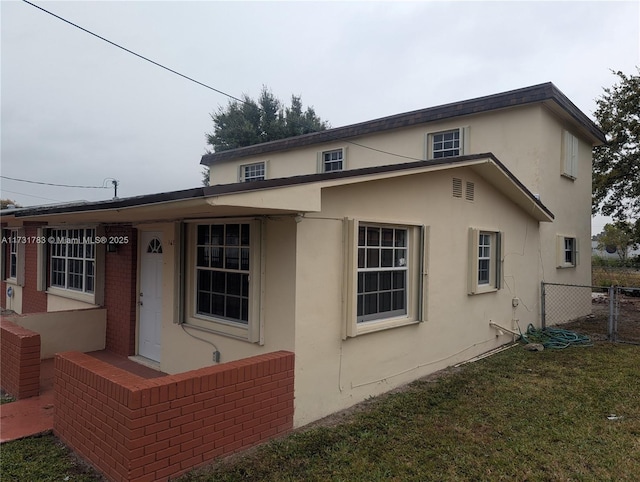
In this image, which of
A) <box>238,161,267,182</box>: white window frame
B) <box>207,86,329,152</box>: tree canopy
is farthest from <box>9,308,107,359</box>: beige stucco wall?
<box>207,86,329,152</box>: tree canopy

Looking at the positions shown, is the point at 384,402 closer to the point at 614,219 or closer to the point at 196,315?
the point at 196,315

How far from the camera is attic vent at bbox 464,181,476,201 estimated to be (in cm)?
773

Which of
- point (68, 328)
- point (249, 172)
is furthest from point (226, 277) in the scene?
point (249, 172)

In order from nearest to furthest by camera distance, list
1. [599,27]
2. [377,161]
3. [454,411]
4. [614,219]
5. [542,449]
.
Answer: [542,449]
[454,411]
[599,27]
[377,161]
[614,219]

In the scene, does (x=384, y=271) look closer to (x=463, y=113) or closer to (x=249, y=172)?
(x=463, y=113)

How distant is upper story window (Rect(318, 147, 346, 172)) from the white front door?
839cm

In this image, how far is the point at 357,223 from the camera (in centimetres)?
525

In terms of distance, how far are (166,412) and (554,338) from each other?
887 cm

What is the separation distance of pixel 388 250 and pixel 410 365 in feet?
6.01

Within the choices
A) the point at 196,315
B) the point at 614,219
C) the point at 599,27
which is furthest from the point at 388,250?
the point at 614,219

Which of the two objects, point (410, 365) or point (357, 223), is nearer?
point (357, 223)

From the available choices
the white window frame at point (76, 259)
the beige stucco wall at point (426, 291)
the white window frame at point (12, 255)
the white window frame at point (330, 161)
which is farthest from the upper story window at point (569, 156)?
the white window frame at point (12, 255)

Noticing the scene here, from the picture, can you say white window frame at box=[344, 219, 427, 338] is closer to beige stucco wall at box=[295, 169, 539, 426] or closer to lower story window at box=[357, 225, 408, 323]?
lower story window at box=[357, 225, 408, 323]

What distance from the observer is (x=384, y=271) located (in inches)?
236
